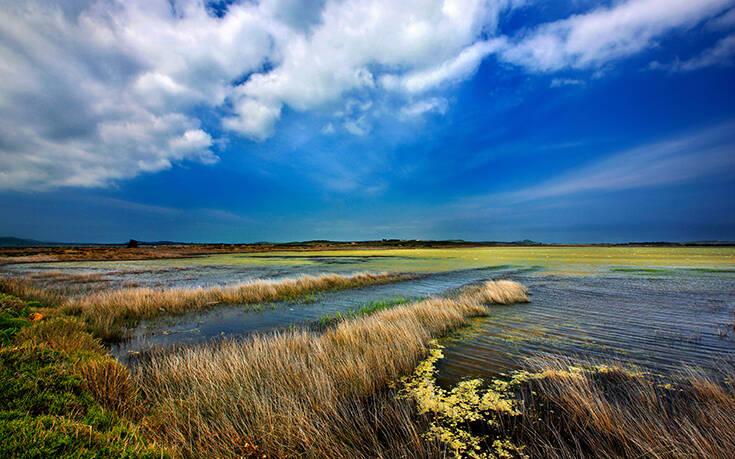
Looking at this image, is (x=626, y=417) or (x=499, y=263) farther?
(x=499, y=263)

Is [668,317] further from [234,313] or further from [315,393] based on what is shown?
[234,313]

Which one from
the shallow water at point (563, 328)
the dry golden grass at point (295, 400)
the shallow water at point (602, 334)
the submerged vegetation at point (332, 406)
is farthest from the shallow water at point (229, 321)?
the shallow water at point (602, 334)

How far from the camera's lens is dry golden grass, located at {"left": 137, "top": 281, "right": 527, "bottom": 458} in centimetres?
367

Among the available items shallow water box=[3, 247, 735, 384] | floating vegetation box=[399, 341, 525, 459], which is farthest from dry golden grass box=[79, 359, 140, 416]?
floating vegetation box=[399, 341, 525, 459]

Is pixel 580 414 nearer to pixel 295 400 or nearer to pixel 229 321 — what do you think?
pixel 295 400

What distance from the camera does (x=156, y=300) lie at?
13.9m

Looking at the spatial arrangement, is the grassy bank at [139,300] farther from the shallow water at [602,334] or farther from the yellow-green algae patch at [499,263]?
the yellow-green algae patch at [499,263]

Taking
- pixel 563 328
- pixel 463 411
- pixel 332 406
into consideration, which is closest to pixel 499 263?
pixel 563 328

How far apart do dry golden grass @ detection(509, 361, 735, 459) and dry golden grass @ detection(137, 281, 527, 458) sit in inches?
71.9

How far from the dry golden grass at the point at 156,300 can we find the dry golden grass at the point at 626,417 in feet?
40.6

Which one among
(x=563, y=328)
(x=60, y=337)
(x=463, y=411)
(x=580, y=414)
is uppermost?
(x=60, y=337)

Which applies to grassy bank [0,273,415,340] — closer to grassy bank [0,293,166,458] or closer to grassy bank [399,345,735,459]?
grassy bank [0,293,166,458]

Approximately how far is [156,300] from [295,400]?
515 inches

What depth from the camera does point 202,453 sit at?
3.42 metres
